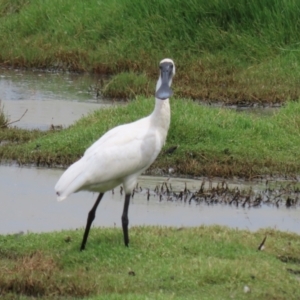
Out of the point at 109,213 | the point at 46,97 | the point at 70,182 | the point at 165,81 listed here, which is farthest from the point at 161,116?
the point at 46,97

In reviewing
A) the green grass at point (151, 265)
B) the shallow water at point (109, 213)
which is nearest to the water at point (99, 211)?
the shallow water at point (109, 213)

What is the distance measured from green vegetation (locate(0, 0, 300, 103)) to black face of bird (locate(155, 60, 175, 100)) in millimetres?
6646

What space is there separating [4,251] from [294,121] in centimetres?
527

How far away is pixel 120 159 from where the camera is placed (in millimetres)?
6598

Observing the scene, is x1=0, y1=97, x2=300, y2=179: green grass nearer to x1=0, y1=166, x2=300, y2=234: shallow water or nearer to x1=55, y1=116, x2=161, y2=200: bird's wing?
x1=0, y1=166, x2=300, y2=234: shallow water

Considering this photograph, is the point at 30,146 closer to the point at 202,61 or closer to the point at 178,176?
the point at 178,176

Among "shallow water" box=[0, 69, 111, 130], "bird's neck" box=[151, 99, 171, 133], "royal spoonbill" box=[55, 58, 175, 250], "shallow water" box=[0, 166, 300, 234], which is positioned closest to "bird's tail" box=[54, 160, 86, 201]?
"royal spoonbill" box=[55, 58, 175, 250]

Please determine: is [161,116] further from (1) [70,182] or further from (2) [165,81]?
(1) [70,182]

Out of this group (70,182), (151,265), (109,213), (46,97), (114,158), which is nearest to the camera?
(151,265)

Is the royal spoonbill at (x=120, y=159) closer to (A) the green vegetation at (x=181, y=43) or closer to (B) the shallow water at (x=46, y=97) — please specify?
(B) the shallow water at (x=46, y=97)

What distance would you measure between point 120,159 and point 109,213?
172cm

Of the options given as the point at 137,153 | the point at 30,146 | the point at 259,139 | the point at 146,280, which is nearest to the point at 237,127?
the point at 259,139

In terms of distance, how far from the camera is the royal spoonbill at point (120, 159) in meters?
6.48

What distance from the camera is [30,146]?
10.4m
